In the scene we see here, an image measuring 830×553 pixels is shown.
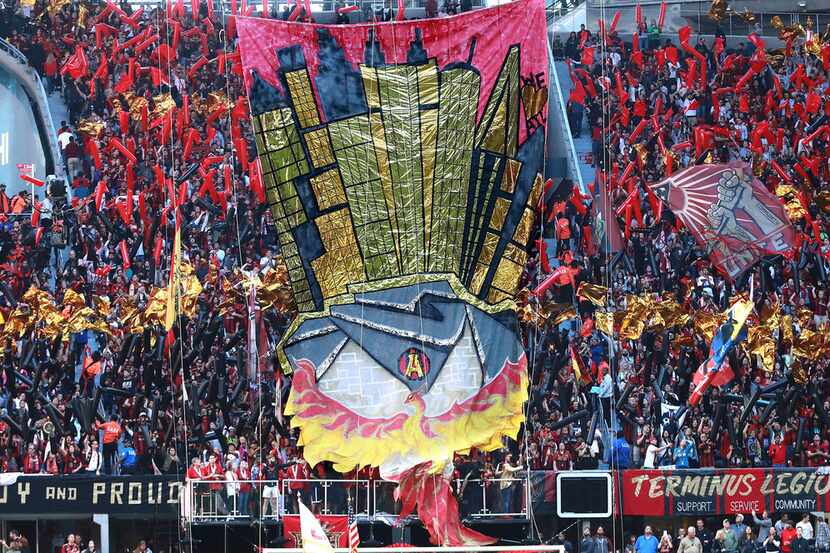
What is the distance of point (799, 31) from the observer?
37.8m

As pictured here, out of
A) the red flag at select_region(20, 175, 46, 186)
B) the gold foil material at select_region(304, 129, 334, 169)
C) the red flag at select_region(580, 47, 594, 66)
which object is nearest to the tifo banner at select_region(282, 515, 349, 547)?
the gold foil material at select_region(304, 129, 334, 169)

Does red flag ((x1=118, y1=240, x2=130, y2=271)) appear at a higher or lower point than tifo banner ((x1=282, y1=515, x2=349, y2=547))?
higher

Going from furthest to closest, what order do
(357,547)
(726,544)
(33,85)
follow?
(33,85), (726,544), (357,547)

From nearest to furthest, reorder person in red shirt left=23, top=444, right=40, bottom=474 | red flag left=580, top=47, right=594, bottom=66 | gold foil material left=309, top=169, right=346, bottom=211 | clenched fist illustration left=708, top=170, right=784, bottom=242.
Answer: person in red shirt left=23, top=444, right=40, bottom=474
gold foil material left=309, top=169, right=346, bottom=211
clenched fist illustration left=708, top=170, right=784, bottom=242
red flag left=580, top=47, right=594, bottom=66

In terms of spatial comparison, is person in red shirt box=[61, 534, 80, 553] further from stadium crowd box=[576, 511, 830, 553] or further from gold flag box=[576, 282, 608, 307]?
gold flag box=[576, 282, 608, 307]

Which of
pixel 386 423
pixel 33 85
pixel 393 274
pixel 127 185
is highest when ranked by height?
pixel 33 85

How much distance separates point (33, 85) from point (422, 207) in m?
11.4

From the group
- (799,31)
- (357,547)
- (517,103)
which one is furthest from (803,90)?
(357,547)

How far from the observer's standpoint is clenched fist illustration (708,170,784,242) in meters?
32.3

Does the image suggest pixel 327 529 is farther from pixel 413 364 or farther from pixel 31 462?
pixel 31 462

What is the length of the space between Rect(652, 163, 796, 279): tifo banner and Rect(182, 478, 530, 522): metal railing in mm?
6955

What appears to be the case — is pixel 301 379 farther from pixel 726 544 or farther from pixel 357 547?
pixel 726 544

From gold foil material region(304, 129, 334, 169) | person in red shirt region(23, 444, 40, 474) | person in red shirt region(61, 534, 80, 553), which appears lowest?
person in red shirt region(61, 534, 80, 553)

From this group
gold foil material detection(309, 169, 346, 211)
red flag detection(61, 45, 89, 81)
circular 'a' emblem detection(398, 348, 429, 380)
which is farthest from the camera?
red flag detection(61, 45, 89, 81)
